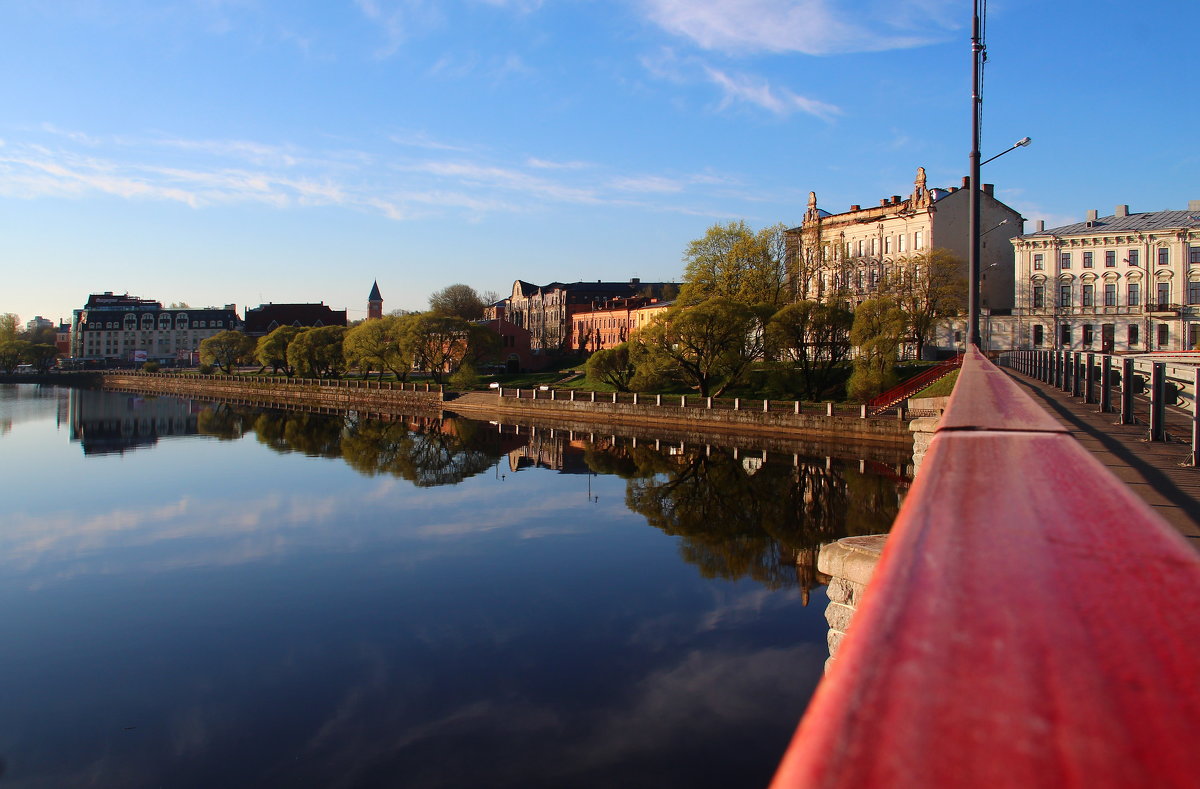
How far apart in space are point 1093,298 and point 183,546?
200ft

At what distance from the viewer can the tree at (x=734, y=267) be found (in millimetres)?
63656

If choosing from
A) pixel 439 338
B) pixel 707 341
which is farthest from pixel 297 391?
pixel 707 341

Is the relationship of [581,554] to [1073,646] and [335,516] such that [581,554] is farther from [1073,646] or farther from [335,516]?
[1073,646]

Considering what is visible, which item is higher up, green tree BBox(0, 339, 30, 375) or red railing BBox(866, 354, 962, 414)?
green tree BBox(0, 339, 30, 375)

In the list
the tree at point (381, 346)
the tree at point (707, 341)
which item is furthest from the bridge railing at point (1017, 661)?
the tree at point (381, 346)

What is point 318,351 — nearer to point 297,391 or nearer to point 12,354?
point 297,391

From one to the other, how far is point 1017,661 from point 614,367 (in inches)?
2461

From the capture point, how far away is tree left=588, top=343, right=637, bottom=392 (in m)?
62.9

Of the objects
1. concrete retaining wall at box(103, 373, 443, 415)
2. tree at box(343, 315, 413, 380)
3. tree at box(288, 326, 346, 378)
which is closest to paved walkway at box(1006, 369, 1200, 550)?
concrete retaining wall at box(103, 373, 443, 415)

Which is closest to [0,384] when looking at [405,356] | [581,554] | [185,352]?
[185,352]

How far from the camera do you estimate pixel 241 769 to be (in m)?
10.8

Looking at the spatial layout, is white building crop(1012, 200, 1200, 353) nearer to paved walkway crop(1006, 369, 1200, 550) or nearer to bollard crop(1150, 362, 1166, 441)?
paved walkway crop(1006, 369, 1200, 550)

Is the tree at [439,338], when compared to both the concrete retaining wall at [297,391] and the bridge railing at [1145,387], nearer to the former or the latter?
the concrete retaining wall at [297,391]

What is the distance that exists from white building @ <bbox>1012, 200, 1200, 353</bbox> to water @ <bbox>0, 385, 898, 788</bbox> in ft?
123
